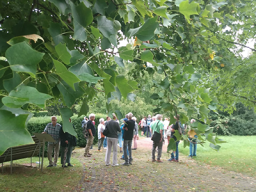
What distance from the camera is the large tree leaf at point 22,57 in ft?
1.82

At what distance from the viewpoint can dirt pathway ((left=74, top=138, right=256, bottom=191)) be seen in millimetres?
6555

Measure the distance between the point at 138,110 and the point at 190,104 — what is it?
24.9m

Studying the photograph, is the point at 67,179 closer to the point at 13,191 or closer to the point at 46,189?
the point at 46,189

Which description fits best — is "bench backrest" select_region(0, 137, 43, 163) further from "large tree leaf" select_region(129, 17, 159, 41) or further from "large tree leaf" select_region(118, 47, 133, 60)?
"large tree leaf" select_region(129, 17, 159, 41)

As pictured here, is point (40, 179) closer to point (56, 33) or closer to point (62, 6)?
point (56, 33)

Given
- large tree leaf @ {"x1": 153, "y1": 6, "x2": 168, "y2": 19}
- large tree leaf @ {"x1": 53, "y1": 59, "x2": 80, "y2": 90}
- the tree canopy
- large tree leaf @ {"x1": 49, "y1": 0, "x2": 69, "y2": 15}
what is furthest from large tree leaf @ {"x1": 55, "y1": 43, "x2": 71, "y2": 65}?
large tree leaf @ {"x1": 153, "y1": 6, "x2": 168, "y2": 19}

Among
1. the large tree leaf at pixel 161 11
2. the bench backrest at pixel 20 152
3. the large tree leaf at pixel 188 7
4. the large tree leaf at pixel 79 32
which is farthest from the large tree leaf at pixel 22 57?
the bench backrest at pixel 20 152

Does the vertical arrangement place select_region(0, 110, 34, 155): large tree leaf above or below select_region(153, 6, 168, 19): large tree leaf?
below

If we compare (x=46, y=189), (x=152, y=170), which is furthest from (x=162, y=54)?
(x=152, y=170)

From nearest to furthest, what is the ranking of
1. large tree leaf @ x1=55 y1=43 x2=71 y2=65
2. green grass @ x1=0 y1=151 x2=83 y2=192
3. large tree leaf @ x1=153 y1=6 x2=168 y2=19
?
1. large tree leaf @ x1=55 y1=43 x2=71 y2=65
2. large tree leaf @ x1=153 y1=6 x2=168 y2=19
3. green grass @ x1=0 y1=151 x2=83 y2=192

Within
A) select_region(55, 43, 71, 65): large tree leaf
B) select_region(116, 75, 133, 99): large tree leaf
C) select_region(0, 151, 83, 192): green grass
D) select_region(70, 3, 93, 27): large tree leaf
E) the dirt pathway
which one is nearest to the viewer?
select_region(55, 43, 71, 65): large tree leaf

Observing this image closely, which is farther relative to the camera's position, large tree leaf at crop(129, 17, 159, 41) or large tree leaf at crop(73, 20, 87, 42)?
large tree leaf at crop(129, 17, 159, 41)

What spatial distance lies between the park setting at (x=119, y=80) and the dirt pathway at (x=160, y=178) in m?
0.03

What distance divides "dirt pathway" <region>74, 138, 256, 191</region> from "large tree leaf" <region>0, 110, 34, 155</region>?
6102 millimetres
